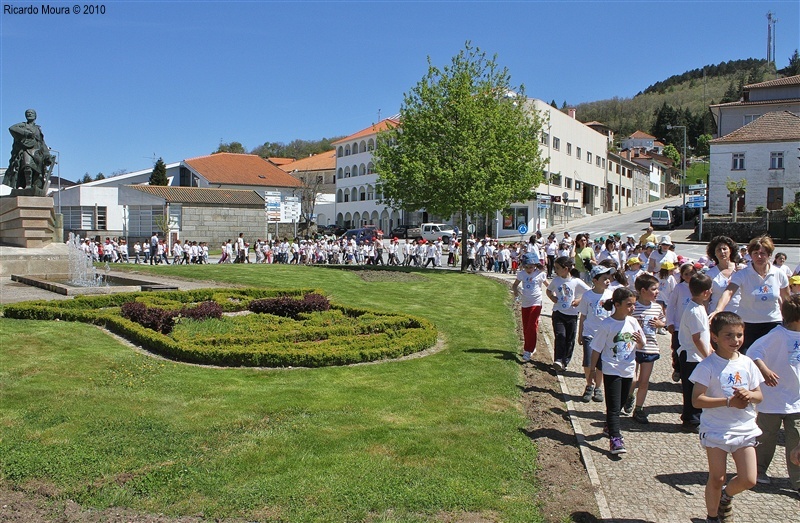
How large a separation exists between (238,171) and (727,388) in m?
61.8

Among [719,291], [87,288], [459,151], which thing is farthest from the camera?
[459,151]

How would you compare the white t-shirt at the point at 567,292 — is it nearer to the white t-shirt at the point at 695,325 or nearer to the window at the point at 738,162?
the white t-shirt at the point at 695,325

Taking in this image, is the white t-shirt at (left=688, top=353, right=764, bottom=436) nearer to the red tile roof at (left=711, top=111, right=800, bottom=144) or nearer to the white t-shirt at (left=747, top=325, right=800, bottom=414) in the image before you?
the white t-shirt at (left=747, top=325, right=800, bottom=414)

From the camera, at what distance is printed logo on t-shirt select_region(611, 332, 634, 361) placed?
6.71 meters

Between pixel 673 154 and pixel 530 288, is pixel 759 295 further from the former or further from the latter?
pixel 673 154

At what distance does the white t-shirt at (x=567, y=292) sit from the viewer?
9531mm

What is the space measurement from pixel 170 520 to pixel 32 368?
4514mm

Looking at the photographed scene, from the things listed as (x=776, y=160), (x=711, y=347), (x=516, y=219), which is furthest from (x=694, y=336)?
(x=776, y=160)

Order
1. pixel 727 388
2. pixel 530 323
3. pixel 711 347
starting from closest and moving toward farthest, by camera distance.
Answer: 1. pixel 727 388
2. pixel 711 347
3. pixel 530 323

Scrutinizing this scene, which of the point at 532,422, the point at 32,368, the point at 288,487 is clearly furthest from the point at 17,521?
the point at 532,422

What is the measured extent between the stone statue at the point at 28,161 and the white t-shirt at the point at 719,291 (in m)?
19.9

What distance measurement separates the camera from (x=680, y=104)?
137000 millimetres

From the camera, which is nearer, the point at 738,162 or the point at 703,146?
the point at 738,162

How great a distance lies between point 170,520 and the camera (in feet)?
15.7
